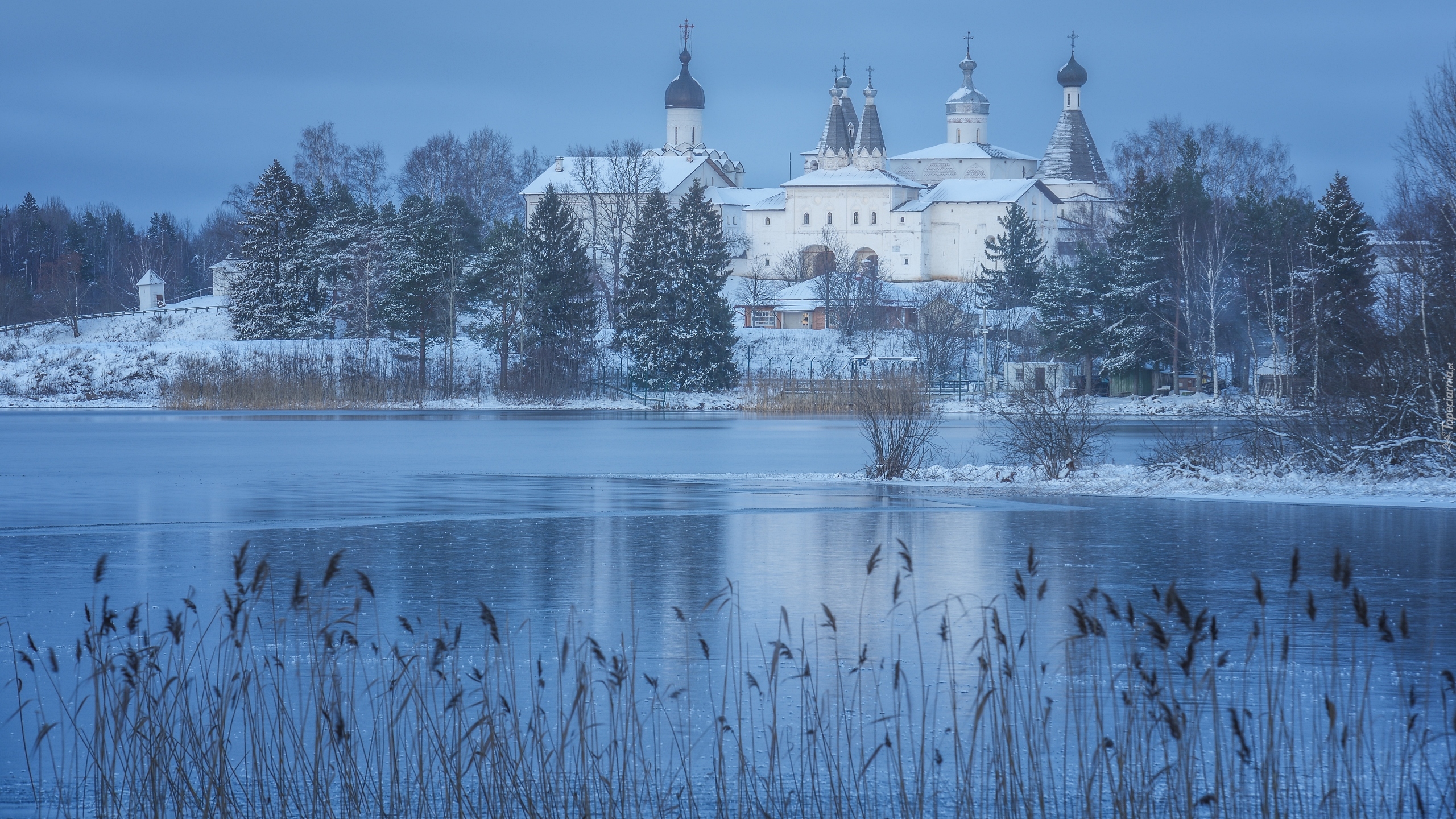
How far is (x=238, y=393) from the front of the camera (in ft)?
158

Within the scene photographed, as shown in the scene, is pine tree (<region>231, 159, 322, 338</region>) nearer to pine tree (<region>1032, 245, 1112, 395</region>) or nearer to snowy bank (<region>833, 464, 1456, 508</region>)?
pine tree (<region>1032, 245, 1112, 395</region>)

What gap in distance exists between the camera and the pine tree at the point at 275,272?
196 ft

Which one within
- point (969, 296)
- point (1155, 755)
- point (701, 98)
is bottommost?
point (1155, 755)

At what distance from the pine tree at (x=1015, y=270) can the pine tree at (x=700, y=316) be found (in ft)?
50.9

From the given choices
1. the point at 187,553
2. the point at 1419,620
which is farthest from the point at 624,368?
the point at 1419,620

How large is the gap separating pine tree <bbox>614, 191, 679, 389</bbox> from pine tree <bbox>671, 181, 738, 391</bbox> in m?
0.27

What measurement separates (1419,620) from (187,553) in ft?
29.1

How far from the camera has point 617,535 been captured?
13867 millimetres

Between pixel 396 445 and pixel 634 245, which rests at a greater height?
pixel 634 245

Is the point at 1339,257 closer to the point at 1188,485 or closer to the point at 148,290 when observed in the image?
the point at 1188,485

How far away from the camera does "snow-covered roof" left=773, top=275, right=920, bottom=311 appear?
74.7 metres

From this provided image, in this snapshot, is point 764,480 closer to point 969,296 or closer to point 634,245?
point 634,245

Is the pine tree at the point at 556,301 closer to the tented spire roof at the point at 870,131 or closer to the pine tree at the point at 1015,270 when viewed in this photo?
the pine tree at the point at 1015,270

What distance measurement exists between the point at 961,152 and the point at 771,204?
1525 cm
